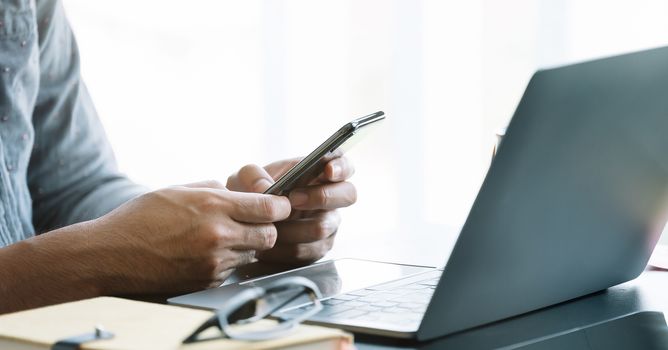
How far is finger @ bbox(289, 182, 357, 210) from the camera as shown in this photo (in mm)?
1038

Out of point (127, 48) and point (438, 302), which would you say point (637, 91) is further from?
point (127, 48)

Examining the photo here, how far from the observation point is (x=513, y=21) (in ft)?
11.6

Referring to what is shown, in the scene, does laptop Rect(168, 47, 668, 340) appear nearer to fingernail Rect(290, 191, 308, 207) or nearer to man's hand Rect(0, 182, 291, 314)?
man's hand Rect(0, 182, 291, 314)

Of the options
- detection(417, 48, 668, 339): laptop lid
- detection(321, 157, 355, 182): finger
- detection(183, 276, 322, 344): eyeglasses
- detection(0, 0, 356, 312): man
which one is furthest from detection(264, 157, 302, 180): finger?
detection(183, 276, 322, 344): eyeglasses

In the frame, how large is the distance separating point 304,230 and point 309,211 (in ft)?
0.14

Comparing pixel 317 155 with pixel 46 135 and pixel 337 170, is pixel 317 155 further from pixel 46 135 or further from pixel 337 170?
pixel 46 135

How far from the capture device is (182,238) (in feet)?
2.90

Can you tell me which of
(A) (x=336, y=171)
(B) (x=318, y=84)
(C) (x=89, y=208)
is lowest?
(B) (x=318, y=84)

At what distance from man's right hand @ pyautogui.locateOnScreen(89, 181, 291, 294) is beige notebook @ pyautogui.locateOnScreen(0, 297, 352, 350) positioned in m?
0.25

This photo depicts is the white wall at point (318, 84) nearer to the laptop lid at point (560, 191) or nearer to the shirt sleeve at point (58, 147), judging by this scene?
the shirt sleeve at point (58, 147)

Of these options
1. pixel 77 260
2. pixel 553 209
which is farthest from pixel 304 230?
pixel 553 209

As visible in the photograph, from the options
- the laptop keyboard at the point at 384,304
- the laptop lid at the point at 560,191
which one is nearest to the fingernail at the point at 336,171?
the laptop keyboard at the point at 384,304

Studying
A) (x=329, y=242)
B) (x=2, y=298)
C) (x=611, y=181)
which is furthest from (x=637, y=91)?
(x=2, y=298)

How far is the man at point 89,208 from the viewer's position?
2.91 ft
